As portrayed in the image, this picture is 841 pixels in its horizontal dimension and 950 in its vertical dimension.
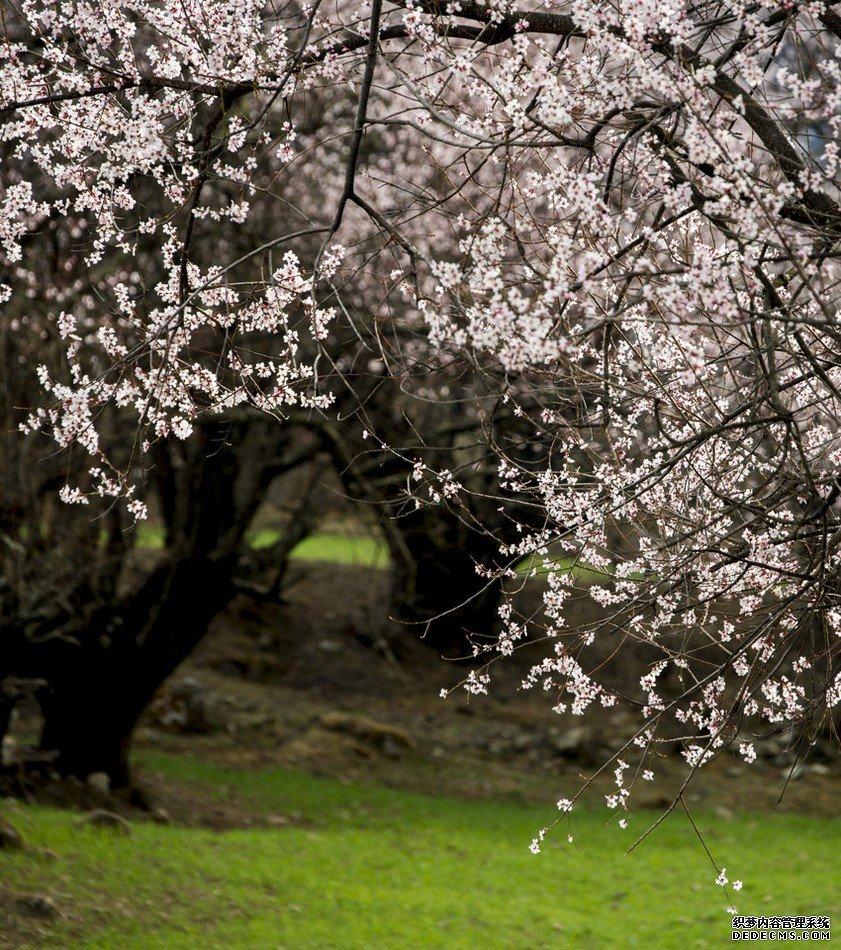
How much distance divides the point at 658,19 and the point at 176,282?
236cm

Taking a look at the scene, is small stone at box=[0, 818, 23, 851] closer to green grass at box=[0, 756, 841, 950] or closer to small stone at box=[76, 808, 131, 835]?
green grass at box=[0, 756, 841, 950]

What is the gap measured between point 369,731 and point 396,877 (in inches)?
193

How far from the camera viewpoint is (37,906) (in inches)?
309

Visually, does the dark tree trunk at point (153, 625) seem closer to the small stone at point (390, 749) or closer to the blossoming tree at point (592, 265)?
the small stone at point (390, 749)

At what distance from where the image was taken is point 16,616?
10.1m

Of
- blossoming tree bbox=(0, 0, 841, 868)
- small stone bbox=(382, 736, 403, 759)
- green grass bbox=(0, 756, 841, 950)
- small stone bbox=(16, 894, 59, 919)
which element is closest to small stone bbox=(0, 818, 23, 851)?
green grass bbox=(0, 756, 841, 950)

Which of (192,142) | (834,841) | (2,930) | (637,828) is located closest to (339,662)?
(637,828)

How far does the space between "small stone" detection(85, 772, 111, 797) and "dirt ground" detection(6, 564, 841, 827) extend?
8cm

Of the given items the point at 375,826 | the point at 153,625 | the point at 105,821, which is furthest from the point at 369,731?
the point at 105,821

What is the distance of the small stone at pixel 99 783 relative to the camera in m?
11.6

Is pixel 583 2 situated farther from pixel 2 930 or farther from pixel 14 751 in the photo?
pixel 14 751

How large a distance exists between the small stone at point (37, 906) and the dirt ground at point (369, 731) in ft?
10.9

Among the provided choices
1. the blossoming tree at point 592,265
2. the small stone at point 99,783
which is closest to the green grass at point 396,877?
the small stone at point 99,783

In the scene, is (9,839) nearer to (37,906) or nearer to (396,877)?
(37,906)
